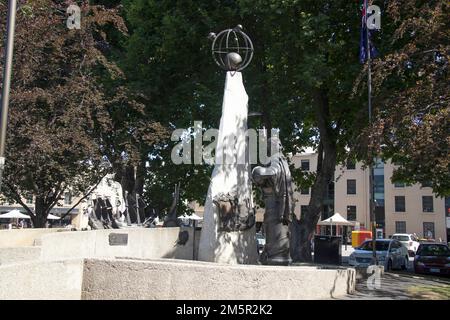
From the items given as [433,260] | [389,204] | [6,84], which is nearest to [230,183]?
[6,84]

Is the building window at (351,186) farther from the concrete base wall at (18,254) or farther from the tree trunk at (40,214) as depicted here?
the concrete base wall at (18,254)

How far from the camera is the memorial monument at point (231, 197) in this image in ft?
39.9

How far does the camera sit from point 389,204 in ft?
199

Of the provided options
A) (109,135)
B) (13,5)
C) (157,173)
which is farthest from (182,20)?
(13,5)

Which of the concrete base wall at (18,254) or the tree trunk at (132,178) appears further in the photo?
the tree trunk at (132,178)

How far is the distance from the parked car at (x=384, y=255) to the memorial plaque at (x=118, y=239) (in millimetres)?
13312

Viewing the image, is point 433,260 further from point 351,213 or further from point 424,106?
point 351,213

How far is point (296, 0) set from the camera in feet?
55.7

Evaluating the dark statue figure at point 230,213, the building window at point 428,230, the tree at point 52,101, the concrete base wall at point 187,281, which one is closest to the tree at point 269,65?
the tree at point 52,101

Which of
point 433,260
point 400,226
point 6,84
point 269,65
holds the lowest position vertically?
point 433,260

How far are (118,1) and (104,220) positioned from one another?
13.1 metres

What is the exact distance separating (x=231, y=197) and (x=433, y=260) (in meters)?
14.3

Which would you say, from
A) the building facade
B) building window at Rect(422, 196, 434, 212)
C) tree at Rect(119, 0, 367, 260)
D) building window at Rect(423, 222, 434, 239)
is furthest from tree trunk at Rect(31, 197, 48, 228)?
building window at Rect(422, 196, 434, 212)

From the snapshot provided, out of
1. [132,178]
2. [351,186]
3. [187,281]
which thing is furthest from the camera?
[351,186]
